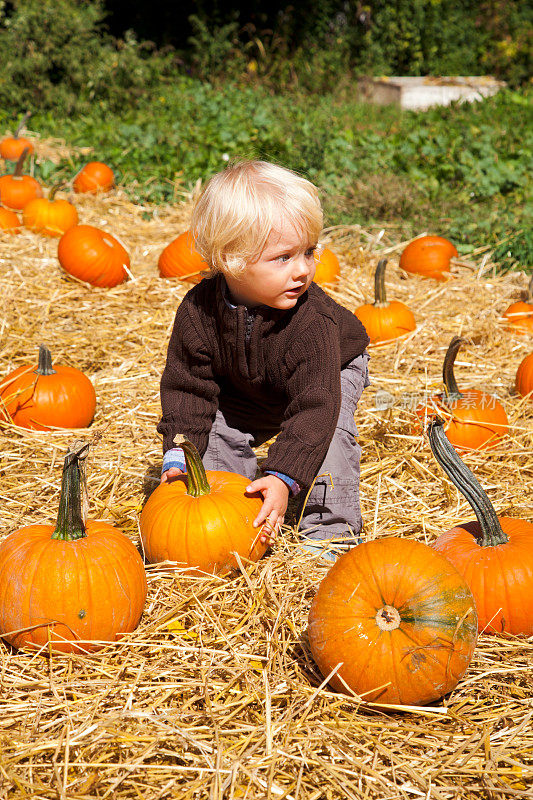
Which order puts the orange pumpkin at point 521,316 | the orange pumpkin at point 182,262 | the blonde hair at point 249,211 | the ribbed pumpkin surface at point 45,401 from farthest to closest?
the orange pumpkin at point 182,262, the orange pumpkin at point 521,316, the ribbed pumpkin surface at point 45,401, the blonde hair at point 249,211

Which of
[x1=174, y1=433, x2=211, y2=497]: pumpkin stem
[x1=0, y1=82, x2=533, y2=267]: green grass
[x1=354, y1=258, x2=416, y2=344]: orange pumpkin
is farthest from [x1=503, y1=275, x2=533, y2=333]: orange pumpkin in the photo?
[x1=174, y1=433, x2=211, y2=497]: pumpkin stem

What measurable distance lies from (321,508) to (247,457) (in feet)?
1.72

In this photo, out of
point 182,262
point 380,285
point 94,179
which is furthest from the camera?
point 94,179

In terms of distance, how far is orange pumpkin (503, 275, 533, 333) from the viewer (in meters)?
5.06

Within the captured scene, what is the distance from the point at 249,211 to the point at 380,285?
85.6 inches

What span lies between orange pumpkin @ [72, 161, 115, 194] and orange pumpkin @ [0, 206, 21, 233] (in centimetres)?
137

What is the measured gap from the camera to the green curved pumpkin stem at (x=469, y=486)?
8.18 feet

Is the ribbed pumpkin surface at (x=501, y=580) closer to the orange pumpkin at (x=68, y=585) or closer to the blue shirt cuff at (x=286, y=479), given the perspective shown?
the blue shirt cuff at (x=286, y=479)

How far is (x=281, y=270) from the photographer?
9.21ft

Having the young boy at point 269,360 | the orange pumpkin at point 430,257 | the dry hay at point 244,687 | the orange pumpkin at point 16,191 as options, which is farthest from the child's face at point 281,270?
the orange pumpkin at point 16,191

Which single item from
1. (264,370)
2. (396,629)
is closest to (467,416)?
(264,370)

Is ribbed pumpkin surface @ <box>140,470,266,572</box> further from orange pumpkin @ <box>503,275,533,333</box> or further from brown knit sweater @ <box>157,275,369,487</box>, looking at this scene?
orange pumpkin @ <box>503,275,533,333</box>

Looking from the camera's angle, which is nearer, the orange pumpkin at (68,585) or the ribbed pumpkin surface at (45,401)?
the orange pumpkin at (68,585)

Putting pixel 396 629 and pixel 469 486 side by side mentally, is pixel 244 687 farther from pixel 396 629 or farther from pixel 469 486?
pixel 469 486
